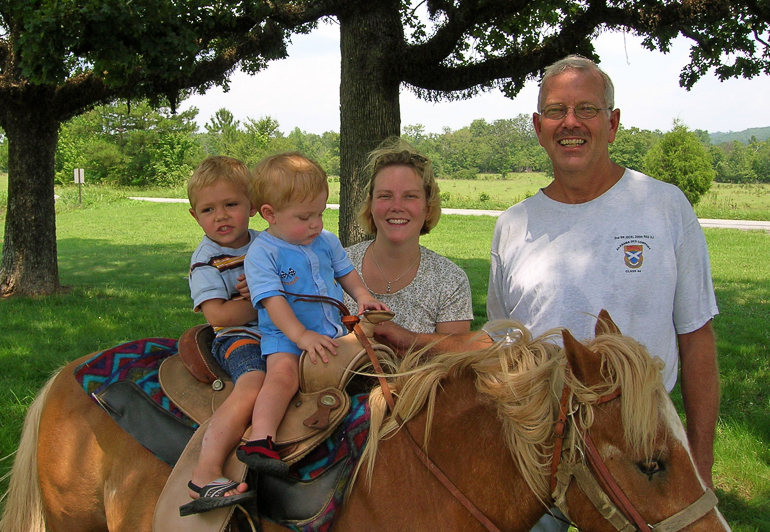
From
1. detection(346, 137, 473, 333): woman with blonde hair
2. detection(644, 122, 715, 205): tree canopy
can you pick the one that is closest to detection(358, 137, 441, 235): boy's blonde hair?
detection(346, 137, 473, 333): woman with blonde hair

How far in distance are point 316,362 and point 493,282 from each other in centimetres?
108

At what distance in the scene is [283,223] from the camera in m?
2.32

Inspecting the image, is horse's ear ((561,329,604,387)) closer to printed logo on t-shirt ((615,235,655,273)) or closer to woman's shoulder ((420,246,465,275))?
printed logo on t-shirt ((615,235,655,273))

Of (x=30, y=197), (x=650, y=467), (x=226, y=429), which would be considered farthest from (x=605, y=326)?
(x=30, y=197)

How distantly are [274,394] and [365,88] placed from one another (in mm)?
4640

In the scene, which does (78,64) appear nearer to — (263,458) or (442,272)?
(442,272)

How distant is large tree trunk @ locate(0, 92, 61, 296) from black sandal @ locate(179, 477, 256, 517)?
8.36 meters

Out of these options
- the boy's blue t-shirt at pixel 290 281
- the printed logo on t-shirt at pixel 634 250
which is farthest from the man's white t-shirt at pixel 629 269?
the boy's blue t-shirt at pixel 290 281

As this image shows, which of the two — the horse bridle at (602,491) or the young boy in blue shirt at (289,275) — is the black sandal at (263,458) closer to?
the young boy in blue shirt at (289,275)

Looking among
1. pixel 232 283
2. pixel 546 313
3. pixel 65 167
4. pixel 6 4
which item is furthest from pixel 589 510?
pixel 65 167

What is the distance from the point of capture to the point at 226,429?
6.76ft

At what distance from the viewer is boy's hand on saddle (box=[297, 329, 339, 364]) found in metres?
2.04

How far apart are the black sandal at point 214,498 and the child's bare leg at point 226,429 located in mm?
30

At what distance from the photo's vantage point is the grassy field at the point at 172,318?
13.7ft
